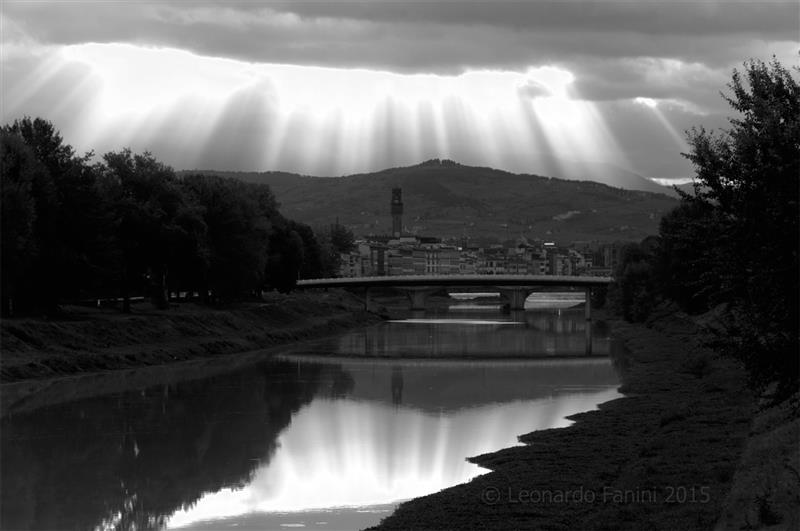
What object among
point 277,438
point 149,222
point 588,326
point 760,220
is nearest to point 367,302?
point 588,326

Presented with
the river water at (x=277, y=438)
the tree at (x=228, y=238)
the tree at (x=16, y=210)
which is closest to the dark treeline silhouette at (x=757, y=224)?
the river water at (x=277, y=438)

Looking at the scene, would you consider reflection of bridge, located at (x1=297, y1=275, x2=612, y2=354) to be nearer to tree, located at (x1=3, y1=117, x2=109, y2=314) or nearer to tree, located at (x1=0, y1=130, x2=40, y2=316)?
tree, located at (x1=3, y1=117, x2=109, y2=314)

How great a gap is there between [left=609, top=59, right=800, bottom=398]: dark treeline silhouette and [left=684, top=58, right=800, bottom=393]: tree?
16mm

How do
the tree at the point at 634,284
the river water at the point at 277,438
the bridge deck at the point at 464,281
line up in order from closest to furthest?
the river water at the point at 277,438 → the tree at the point at 634,284 → the bridge deck at the point at 464,281

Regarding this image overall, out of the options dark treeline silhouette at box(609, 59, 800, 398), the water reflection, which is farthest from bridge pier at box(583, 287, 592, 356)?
dark treeline silhouette at box(609, 59, 800, 398)

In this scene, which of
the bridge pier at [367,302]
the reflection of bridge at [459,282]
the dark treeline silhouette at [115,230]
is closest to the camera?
the dark treeline silhouette at [115,230]

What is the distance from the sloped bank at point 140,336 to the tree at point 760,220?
3178 centimetres

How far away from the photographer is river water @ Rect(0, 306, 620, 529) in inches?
1027

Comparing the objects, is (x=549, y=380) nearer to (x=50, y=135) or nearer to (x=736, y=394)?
(x=736, y=394)

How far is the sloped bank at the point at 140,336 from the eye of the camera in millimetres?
49875

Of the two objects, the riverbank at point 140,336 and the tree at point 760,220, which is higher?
the tree at point 760,220

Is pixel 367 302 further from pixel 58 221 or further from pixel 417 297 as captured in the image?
pixel 58 221

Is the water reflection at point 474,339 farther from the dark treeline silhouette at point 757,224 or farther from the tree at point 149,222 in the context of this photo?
the dark treeline silhouette at point 757,224

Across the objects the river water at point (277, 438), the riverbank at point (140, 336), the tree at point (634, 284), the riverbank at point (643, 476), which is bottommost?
the river water at point (277, 438)
